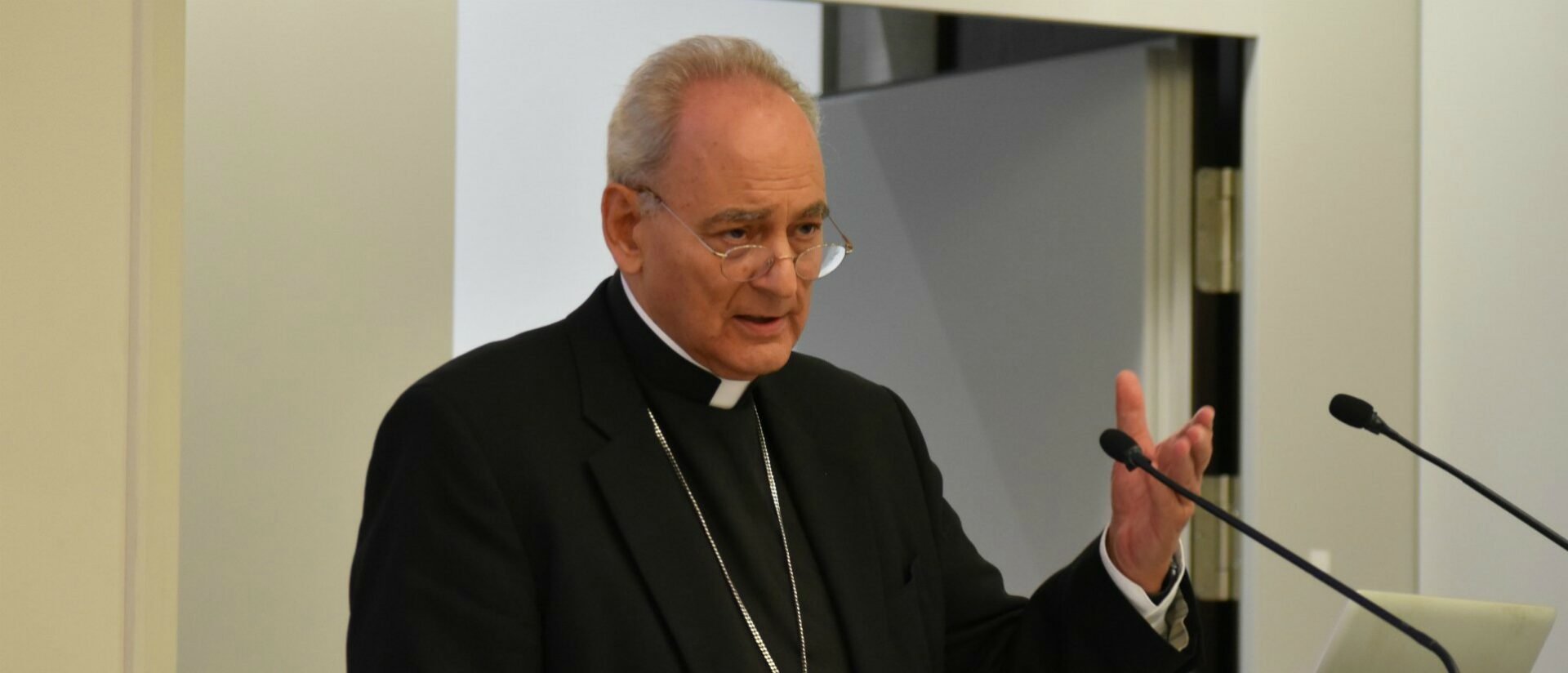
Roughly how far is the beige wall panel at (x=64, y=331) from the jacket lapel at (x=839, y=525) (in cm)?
82

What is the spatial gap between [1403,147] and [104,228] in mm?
2456

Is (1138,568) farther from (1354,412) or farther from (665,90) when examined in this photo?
(665,90)

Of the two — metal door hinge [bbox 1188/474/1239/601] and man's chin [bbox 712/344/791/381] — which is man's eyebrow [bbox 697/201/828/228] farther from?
metal door hinge [bbox 1188/474/1239/601]

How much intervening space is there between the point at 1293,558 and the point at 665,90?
2.77 feet

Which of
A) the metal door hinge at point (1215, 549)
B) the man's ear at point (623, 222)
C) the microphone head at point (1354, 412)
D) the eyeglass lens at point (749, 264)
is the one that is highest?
the man's ear at point (623, 222)

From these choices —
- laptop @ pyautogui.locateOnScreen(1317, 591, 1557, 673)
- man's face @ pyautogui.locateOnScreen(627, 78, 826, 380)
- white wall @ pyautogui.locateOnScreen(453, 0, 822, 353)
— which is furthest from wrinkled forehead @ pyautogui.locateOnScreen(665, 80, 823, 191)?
white wall @ pyautogui.locateOnScreen(453, 0, 822, 353)

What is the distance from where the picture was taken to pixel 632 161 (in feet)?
6.30

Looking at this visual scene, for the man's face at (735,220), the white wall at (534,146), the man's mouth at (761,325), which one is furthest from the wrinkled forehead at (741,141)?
the white wall at (534,146)

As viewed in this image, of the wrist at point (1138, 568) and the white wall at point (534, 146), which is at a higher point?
the white wall at point (534, 146)

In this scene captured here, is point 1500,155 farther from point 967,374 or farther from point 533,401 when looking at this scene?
point 533,401

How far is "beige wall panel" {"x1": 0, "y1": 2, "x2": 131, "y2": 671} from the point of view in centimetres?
133

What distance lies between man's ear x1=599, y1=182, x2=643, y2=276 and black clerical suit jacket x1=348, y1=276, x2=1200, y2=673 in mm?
108

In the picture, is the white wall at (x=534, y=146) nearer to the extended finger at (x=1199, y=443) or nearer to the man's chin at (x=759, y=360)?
the man's chin at (x=759, y=360)

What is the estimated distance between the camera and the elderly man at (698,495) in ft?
5.70
